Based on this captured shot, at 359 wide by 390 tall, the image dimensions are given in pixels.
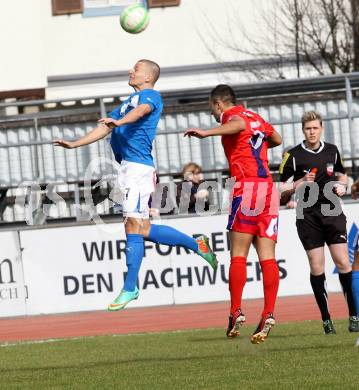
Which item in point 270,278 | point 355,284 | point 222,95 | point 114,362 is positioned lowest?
point 114,362

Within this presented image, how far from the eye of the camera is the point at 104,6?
1080 inches

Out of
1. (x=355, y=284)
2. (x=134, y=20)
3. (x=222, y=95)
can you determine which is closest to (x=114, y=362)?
(x=355, y=284)

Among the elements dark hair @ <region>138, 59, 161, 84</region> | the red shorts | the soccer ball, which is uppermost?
the soccer ball

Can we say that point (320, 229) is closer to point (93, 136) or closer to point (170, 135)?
point (93, 136)

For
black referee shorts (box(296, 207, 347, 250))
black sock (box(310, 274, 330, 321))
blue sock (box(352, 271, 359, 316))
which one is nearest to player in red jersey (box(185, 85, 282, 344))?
blue sock (box(352, 271, 359, 316))

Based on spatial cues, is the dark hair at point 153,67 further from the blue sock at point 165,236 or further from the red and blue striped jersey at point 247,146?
the blue sock at point 165,236

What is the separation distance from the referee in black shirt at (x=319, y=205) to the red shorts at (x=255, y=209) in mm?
1926

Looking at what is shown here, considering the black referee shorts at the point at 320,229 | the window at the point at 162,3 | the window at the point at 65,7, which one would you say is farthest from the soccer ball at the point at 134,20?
the window at the point at 65,7

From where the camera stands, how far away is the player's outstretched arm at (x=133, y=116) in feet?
32.0

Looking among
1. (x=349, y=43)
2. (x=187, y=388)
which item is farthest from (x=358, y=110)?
(x=187, y=388)

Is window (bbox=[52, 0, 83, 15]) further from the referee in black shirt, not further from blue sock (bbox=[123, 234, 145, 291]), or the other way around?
blue sock (bbox=[123, 234, 145, 291])

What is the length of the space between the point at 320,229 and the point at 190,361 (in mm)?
2601

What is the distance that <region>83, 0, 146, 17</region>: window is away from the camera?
1071 inches

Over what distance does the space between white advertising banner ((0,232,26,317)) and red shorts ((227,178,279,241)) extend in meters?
8.48
